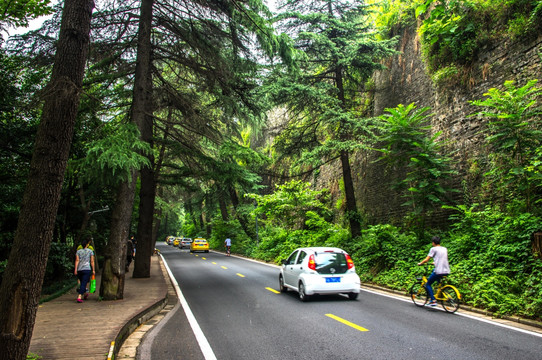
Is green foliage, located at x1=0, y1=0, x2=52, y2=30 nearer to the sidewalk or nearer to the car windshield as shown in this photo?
the sidewalk

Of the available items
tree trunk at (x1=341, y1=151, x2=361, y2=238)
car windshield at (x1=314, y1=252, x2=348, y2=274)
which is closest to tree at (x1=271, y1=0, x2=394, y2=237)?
tree trunk at (x1=341, y1=151, x2=361, y2=238)

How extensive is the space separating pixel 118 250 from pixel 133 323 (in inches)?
137

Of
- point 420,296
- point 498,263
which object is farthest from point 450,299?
point 498,263

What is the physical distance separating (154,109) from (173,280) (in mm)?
7615

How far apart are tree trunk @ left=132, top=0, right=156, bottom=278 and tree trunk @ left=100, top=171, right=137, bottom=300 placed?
1.42 meters

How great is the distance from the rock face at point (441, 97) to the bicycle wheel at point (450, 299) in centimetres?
546

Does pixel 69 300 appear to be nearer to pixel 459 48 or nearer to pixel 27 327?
pixel 27 327

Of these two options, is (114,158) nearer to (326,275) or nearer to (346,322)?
(326,275)

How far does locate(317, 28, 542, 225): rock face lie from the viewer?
39.2 feet

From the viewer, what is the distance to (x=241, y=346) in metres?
5.76

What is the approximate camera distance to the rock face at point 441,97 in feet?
39.2

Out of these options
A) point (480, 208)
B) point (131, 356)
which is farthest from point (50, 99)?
point (480, 208)

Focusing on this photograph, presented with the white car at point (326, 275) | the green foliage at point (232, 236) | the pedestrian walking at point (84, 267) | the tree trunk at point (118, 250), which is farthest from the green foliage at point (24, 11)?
the green foliage at point (232, 236)

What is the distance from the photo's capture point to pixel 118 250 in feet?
34.1
